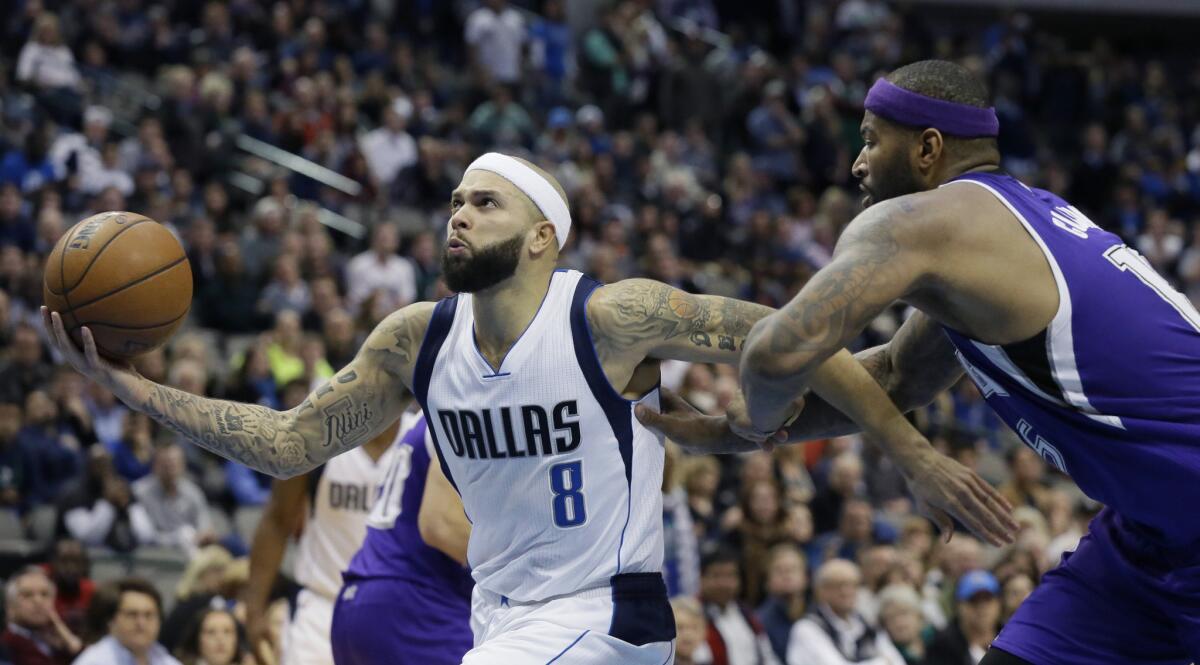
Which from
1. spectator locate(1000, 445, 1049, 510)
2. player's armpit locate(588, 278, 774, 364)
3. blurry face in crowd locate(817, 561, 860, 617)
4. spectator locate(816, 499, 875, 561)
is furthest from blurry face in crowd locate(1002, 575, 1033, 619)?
player's armpit locate(588, 278, 774, 364)

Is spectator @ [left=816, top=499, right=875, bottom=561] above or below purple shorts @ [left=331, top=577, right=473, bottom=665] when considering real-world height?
below

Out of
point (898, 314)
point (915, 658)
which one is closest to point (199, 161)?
point (898, 314)

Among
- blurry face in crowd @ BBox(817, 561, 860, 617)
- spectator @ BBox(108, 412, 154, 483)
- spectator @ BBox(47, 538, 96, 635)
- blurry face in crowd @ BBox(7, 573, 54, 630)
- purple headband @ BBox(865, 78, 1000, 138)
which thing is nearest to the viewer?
purple headband @ BBox(865, 78, 1000, 138)

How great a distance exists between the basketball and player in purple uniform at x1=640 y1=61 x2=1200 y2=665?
7.26 ft

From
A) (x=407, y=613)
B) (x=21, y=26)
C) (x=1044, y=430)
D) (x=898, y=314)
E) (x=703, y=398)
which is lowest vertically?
(x=898, y=314)

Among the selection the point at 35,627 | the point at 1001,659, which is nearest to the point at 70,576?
the point at 35,627

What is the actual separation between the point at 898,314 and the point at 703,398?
491 centimetres

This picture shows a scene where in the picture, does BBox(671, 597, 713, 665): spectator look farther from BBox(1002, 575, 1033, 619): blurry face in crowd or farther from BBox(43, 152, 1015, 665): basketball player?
BBox(43, 152, 1015, 665): basketball player

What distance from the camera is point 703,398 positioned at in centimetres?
1436

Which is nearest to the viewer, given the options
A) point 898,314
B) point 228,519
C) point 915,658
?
point 915,658

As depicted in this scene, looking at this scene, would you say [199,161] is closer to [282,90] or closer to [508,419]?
[282,90]

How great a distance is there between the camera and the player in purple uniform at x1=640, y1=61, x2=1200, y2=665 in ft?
14.4

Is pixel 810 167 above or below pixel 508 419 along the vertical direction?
below

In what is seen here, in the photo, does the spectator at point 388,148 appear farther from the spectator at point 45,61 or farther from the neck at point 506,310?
the neck at point 506,310
